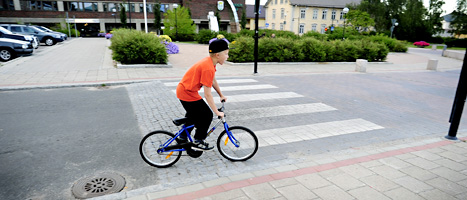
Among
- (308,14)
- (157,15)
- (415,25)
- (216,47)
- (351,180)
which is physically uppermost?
(308,14)

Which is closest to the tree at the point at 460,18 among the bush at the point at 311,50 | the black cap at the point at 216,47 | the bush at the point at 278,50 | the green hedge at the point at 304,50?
the green hedge at the point at 304,50

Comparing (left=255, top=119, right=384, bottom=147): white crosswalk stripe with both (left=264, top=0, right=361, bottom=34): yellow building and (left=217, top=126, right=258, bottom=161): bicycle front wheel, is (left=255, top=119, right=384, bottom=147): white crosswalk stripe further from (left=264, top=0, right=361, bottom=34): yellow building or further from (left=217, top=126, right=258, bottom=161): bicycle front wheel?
(left=264, top=0, right=361, bottom=34): yellow building

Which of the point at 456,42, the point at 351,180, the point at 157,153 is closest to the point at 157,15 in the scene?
the point at 456,42

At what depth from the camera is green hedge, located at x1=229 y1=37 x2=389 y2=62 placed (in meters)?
16.6

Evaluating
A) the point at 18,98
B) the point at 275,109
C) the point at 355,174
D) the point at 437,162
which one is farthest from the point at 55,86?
the point at 437,162

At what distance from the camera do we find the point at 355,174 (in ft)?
13.6

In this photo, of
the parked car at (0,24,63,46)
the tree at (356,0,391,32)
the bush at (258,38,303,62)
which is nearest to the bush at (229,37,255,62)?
the bush at (258,38,303,62)

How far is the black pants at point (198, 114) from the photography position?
13.2 ft

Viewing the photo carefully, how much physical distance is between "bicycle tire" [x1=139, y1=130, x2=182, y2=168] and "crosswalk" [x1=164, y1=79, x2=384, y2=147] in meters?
1.72

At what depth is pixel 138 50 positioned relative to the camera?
46.0 feet

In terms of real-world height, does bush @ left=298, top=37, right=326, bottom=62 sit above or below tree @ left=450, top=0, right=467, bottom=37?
below

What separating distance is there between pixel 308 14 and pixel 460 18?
95.2 ft

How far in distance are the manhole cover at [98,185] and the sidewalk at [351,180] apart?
10.1 inches

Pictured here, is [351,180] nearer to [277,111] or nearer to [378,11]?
[277,111]
